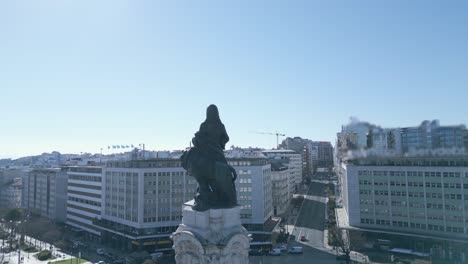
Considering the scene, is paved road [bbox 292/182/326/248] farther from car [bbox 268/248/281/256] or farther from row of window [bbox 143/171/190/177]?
row of window [bbox 143/171/190/177]

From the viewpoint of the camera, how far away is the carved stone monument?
22.1 metres

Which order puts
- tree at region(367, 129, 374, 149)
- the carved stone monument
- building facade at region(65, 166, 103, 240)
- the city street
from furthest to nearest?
building facade at region(65, 166, 103, 240) → tree at region(367, 129, 374, 149) → the city street → the carved stone monument

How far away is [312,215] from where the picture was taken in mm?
96250

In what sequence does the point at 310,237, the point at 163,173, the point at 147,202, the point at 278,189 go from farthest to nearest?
the point at 278,189 → the point at 310,237 → the point at 163,173 → the point at 147,202

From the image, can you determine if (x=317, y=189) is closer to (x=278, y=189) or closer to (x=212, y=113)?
(x=278, y=189)

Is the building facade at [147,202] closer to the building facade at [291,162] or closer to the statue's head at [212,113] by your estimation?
the statue's head at [212,113]

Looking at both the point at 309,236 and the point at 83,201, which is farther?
the point at 83,201

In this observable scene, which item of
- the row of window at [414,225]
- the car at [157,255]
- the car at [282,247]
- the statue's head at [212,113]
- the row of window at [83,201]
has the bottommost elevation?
the car at [157,255]

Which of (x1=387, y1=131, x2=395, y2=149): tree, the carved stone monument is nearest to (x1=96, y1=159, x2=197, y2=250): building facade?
(x1=387, y1=131, x2=395, y2=149): tree

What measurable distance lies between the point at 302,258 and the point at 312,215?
37060mm

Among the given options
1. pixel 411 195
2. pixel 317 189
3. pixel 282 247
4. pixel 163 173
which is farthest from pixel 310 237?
pixel 317 189

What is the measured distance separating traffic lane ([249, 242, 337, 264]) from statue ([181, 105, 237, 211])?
3789 cm

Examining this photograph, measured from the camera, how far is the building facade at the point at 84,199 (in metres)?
80.4

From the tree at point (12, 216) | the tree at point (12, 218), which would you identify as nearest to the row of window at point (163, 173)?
the tree at point (12, 218)
